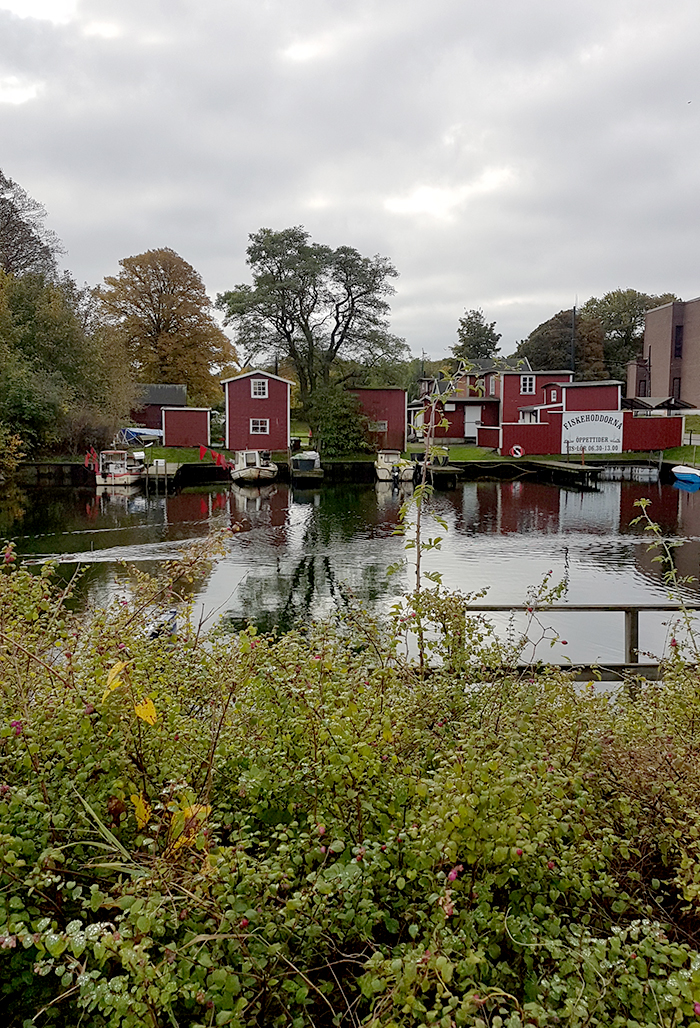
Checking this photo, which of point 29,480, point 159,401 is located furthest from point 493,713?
point 159,401

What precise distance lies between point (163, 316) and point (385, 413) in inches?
759

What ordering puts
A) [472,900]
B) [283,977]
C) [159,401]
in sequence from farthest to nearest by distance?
1. [159,401]
2. [472,900]
3. [283,977]

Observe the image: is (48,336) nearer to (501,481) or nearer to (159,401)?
(159,401)

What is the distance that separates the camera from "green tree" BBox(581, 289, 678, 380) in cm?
8031

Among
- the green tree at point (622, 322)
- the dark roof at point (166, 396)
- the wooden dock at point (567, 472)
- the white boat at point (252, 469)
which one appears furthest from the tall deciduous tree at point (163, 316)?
the green tree at point (622, 322)

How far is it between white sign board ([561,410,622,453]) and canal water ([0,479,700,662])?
9.66 metres

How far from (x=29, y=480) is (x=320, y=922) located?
3891 centimetres

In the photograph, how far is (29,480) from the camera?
37.7 metres

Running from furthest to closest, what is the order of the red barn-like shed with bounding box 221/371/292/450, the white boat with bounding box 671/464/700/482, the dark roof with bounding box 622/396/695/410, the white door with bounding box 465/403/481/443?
1. the white door with bounding box 465/403/481/443
2. the red barn-like shed with bounding box 221/371/292/450
3. the dark roof with bounding box 622/396/695/410
4. the white boat with bounding box 671/464/700/482

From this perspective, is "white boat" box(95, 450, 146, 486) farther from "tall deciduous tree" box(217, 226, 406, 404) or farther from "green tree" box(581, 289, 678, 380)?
"green tree" box(581, 289, 678, 380)

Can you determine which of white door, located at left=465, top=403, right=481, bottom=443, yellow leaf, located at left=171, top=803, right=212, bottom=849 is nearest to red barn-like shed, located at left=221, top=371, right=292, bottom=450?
white door, located at left=465, top=403, right=481, bottom=443

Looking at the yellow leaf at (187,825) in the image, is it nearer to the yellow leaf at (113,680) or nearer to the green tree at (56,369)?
the yellow leaf at (113,680)

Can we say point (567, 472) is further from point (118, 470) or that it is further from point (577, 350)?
point (577, 350)

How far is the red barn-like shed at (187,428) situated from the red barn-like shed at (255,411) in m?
2.67
